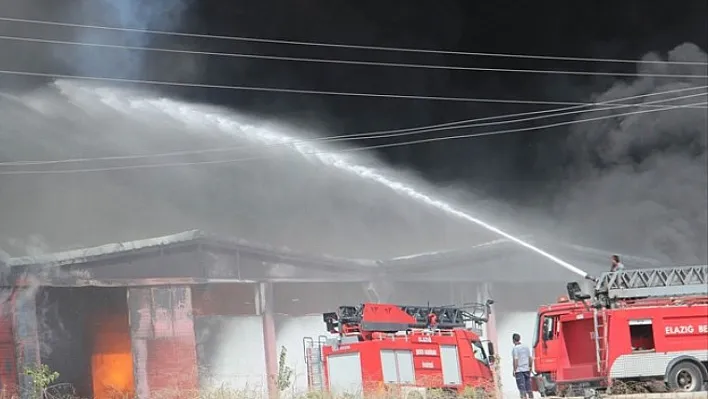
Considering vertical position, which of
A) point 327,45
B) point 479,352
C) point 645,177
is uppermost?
point 327,45

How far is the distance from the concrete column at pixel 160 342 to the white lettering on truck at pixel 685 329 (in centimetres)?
1045

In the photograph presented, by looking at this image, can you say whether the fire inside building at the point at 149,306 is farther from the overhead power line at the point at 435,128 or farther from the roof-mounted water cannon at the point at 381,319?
the overhead power line at the point at 435,128

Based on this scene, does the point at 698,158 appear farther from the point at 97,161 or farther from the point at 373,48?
the point at 97,161

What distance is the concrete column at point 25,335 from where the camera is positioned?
19.2m

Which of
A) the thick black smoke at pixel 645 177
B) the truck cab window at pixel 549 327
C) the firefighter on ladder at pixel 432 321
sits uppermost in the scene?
the thick black smoke at pixel 645 177

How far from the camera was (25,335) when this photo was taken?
19.5 meters

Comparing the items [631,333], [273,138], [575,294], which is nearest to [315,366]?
[575,294]

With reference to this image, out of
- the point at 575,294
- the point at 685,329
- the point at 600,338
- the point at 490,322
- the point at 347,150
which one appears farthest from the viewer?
the point at 347,150

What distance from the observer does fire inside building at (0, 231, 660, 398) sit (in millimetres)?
19797

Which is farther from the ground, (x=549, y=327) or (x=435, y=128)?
(x=435, y=128)

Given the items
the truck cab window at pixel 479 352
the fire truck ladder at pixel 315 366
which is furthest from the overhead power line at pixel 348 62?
the truck cab window at pixel 479 352

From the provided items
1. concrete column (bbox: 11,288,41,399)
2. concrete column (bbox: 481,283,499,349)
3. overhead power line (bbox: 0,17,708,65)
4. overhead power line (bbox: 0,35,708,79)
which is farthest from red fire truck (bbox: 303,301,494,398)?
overhead power line (bbox: 0,17,708,65)

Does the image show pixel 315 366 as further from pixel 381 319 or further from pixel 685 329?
pixel 685 329

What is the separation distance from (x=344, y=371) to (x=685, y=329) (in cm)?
595
